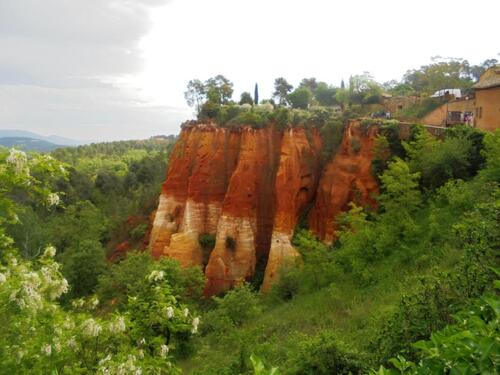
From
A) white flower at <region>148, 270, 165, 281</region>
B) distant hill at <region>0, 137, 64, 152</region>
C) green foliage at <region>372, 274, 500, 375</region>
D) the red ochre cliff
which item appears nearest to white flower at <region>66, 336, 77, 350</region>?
white flower at <region>148, 270, 165, 281</region>

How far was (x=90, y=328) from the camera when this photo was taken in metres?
5.63

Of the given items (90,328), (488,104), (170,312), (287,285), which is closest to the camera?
(90,328)

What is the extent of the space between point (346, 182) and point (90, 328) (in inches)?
677

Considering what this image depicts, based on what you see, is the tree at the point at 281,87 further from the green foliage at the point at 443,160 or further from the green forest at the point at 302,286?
the green foliage at the point at 443,160

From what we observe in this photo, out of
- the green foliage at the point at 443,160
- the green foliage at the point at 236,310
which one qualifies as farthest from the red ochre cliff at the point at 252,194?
the green foliage at the point at 236,310

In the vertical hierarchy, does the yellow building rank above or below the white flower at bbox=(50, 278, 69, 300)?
above

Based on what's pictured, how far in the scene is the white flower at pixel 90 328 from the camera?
18.5ft

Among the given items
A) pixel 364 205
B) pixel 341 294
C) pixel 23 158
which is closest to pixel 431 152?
pixel 364 205

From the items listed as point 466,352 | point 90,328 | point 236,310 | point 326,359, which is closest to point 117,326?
point 90,328

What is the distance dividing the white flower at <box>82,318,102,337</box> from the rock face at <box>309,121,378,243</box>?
1599cm

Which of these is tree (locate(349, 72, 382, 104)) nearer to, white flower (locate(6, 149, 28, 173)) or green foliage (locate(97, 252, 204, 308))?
green foliage (locate(97, 252, 204, 308))

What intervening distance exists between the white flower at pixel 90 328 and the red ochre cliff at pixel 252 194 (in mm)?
15121

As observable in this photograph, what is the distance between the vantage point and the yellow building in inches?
858

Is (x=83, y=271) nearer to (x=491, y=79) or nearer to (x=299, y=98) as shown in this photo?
(x=299, y=98)
